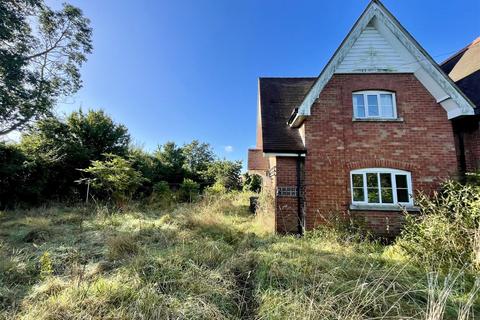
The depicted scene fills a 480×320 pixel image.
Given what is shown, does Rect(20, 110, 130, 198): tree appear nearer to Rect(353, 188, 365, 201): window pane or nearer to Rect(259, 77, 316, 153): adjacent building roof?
Rect(259, 77, 316, 153): adjacent building roof

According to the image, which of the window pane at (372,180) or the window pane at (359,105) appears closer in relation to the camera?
the window pane at (372,180)

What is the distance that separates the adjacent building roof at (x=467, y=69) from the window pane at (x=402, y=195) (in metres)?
3.47

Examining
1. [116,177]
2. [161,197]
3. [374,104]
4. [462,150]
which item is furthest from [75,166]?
[462,150]

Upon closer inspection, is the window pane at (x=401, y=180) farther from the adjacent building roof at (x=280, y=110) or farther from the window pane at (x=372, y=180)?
the adjacent building roof at (x=280, y=110)

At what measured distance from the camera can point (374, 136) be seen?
857 centimetres

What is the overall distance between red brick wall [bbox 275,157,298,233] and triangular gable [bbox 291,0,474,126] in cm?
169

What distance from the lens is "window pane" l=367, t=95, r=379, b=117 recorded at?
8.82 metres

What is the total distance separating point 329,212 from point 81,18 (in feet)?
65.2

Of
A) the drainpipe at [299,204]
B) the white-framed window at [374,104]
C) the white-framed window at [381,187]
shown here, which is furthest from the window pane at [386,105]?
the drainpipe at [299,204]

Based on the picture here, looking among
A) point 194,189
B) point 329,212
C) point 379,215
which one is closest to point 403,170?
point 379,215

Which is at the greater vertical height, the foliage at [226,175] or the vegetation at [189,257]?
the foliage at [226,175]

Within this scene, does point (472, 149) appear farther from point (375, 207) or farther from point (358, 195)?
point (358, 195)

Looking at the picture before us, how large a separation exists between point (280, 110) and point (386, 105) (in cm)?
405

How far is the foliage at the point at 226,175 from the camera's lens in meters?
24.0
